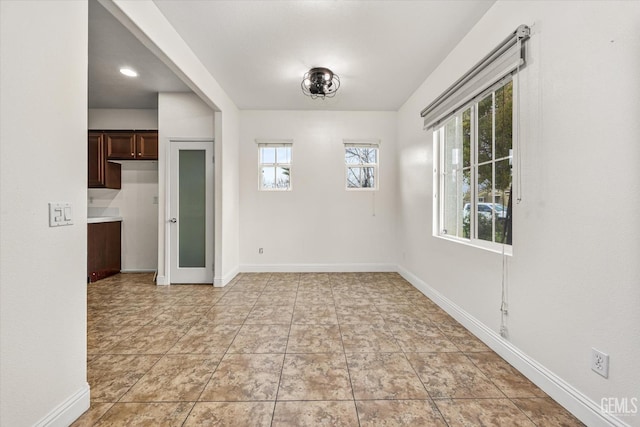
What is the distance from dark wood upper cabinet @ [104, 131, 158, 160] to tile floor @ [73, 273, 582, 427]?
2.36 metres

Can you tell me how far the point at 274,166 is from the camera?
516 centimetres

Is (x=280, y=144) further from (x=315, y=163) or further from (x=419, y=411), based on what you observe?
(x=419, y=411)

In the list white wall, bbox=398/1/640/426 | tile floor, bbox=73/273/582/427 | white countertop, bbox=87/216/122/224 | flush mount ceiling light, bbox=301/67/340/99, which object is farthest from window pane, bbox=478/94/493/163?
white countertop, bbox=87/216/122/224

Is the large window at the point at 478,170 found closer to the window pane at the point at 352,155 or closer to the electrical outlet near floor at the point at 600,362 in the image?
the electrical outlet near floor at the point at 600,362

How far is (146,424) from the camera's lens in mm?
1551

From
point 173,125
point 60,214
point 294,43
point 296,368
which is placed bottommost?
point 296,368

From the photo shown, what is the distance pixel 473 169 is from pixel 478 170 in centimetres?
8

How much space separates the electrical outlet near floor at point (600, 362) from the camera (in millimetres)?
1448

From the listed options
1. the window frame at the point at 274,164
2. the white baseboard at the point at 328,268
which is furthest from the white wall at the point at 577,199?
the window frame at the point at 274,164

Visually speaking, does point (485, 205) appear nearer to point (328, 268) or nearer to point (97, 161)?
point (328, 268)

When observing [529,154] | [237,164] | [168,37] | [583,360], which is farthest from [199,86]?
[583,360]

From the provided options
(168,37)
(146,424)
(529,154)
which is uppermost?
(168,37)

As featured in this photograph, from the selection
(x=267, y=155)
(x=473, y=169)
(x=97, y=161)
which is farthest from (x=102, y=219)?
(x=473, y=169)

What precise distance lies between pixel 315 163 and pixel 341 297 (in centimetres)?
243
